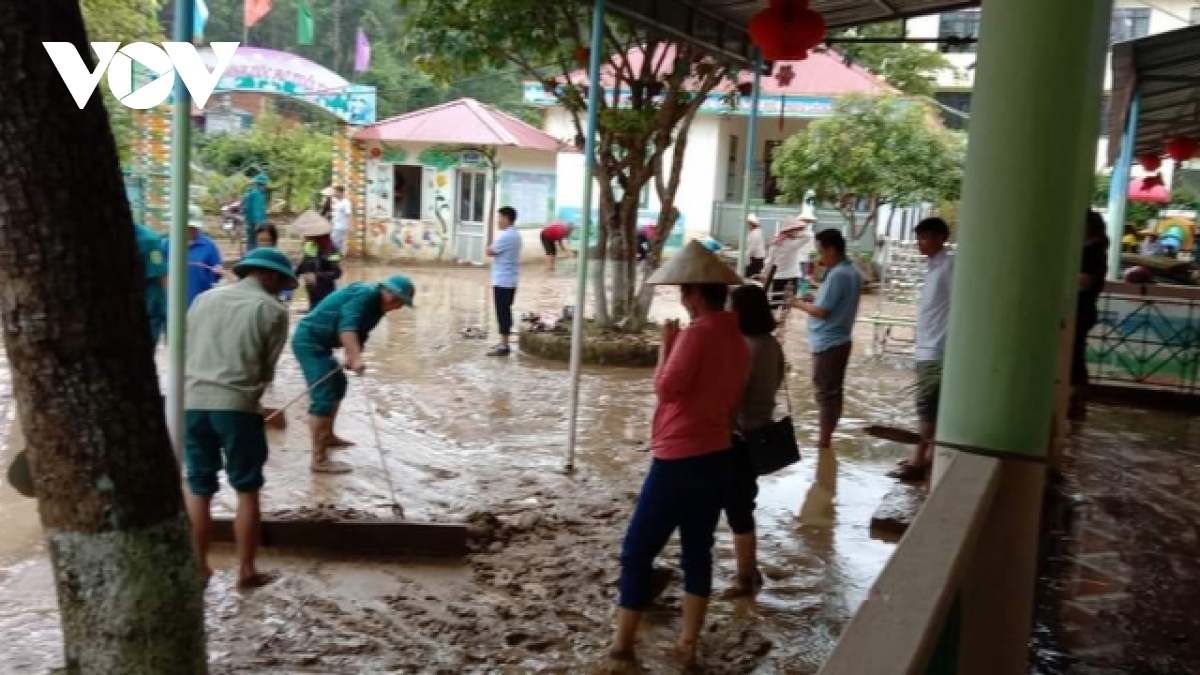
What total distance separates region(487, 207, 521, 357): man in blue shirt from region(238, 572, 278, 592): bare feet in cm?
737

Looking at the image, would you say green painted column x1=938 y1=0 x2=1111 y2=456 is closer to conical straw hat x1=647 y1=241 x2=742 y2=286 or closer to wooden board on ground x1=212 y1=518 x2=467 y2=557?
conical straw hat x1=647 y1=241 x2=742 y2=286

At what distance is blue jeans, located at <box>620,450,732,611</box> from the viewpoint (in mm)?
4301

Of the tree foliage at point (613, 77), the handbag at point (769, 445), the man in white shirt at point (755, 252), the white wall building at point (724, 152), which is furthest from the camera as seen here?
the white wall building at point (724, 152)

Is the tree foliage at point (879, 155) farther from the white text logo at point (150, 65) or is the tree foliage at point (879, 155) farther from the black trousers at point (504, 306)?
the white text logo at point (150, 65)

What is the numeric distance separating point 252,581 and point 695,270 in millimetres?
2526

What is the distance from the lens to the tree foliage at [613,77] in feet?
39.1

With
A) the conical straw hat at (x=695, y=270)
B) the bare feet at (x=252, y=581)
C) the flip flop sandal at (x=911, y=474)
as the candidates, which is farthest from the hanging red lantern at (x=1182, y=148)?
the bare feet at (x=252, y=581)

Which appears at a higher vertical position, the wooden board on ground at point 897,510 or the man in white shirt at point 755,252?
the man in white shirt at point 755,252

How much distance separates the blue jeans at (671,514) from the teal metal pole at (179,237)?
182 cm

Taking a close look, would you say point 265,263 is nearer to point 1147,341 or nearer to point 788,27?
point 788,27

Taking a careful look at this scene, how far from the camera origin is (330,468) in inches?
288

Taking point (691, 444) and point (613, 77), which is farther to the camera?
point (613, 77)

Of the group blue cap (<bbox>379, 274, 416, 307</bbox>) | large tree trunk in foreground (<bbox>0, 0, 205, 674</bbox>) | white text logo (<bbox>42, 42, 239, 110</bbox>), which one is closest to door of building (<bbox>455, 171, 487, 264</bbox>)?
blue cap (<bbox>379, 274, 416, 307</bbox>)

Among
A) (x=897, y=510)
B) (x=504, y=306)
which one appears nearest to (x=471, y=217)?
(x=504, y=306)
